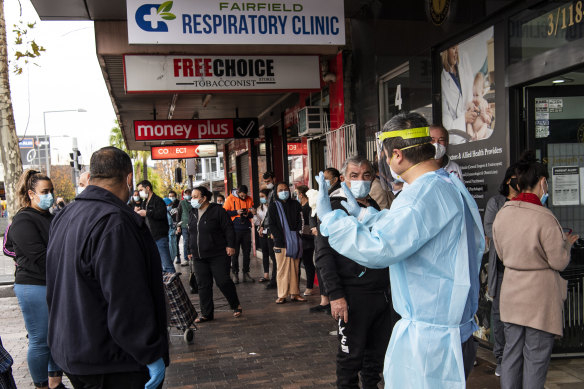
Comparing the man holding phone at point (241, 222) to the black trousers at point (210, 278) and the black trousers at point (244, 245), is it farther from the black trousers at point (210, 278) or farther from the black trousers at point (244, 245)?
the black trousers at point (210, 278)

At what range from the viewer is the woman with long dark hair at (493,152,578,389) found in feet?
12.0

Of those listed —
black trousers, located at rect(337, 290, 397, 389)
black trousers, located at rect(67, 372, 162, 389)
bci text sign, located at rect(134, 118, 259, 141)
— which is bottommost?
black trousers, located at rect(337, 290, 397, 389)

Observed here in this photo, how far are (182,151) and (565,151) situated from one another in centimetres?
1275

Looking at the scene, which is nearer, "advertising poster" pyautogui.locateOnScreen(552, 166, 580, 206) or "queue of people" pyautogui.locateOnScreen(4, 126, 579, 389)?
"queue of people" pyautogui.locateOnScreen(4, 126, 579, 389)

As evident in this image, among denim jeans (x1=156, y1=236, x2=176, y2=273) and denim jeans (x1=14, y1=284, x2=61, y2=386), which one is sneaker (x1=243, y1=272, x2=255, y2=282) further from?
denim jeans (x1=14, y1=284, x2=61, y2=386)

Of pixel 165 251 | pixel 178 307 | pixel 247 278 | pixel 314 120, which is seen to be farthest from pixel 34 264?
pixel 247 278

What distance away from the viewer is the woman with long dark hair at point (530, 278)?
12.0ft

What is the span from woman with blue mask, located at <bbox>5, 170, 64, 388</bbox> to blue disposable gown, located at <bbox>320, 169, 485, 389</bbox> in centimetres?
326

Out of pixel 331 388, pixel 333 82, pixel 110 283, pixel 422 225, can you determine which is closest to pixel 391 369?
pixel 422 225

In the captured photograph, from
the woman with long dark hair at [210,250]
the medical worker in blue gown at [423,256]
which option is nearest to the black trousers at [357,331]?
the medical worker in blue gown at [423,256]

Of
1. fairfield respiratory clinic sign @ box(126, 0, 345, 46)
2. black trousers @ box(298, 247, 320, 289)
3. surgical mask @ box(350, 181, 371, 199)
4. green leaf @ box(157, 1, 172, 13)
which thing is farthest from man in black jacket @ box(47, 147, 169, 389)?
black trousers @ box(298, 247, 320, 289)

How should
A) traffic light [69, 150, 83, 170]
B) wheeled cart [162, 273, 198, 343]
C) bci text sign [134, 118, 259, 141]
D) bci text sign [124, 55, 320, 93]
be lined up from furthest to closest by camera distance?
traffic light [69, 150, 83, 170] < bci text sign [134, 118, 259, 141] < bci text sign [124, 55, 320, 93] < wheeled cart [162, 273, 198, 343]

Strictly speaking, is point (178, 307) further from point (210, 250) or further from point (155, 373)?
point (155, 373)

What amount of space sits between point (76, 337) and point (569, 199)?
494cm
